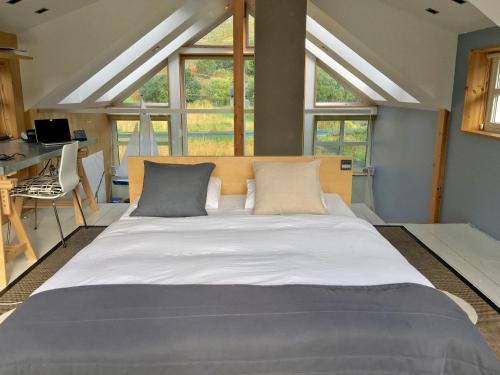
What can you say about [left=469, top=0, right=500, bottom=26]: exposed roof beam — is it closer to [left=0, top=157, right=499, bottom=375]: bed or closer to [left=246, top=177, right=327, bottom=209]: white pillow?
[left=246, top=177, right=327, bottom=209]: white pillow

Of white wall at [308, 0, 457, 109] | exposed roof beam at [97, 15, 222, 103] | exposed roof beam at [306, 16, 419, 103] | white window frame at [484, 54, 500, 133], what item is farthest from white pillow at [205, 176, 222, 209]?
exposed roof beam at [97, 15, 222, 103]

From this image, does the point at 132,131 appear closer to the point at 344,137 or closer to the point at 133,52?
the point at 133,52

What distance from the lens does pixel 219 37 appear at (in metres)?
6.94

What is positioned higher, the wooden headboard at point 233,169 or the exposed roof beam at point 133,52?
the exposed roof beam at point 133,52

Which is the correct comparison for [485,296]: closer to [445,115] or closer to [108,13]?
[445,115]

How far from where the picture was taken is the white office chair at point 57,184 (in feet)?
10.3

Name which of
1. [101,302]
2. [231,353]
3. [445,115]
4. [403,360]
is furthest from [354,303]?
[445,115]

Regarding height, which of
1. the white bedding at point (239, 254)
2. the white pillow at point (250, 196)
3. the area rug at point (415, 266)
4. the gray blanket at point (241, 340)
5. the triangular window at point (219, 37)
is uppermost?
the triangular window at point (219, 37)

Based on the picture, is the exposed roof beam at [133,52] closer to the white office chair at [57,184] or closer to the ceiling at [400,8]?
the ceiling at [400,8]

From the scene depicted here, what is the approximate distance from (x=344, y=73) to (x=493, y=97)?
3.14m

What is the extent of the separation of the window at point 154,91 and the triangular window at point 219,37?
0.82 metres

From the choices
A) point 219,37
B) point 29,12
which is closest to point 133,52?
Result: point 29,12

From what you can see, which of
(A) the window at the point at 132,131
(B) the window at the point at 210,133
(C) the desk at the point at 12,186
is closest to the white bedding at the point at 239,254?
(C) the desk at the point at 12,186

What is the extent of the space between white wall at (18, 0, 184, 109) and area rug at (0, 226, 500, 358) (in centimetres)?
156
